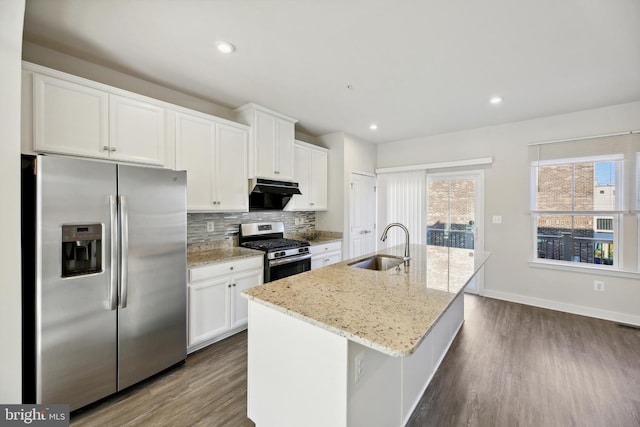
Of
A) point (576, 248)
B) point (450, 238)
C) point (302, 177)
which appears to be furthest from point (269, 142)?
point (576, 248)

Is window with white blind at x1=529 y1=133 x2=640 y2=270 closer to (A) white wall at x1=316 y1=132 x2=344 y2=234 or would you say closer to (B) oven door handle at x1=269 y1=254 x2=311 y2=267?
(A) white wall at x1=316 y1=132 x2=344 y2=234

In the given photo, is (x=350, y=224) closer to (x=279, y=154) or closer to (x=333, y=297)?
(x=279, y=154)

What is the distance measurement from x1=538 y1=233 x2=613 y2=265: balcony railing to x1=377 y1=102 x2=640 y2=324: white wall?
156 millimetres

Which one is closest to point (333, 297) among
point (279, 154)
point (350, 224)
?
point (279, 154)

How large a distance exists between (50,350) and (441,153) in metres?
4.91

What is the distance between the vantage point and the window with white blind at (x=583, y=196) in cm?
309

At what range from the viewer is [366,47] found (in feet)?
6.60

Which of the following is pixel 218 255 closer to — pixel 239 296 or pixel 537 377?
pixel 239 296

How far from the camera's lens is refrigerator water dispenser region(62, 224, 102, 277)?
1.64m

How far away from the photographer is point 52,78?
1860 mm

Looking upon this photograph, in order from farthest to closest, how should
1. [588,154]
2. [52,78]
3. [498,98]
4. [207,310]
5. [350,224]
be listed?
[350,224] → [588,154] → [498,98] → [207,310] → [52,78]

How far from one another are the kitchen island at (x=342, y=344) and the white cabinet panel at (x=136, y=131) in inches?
68.2

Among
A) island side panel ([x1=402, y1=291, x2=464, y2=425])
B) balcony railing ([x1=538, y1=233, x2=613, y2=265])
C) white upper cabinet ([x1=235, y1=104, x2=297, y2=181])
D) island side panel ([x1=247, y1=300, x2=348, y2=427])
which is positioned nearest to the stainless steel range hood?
white upper cabinet ([x1=235, y1=104, x2=297, y2=181])

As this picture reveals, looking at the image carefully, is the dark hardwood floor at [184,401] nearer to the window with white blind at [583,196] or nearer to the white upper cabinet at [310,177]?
the white upper cabinet at [310,177]
